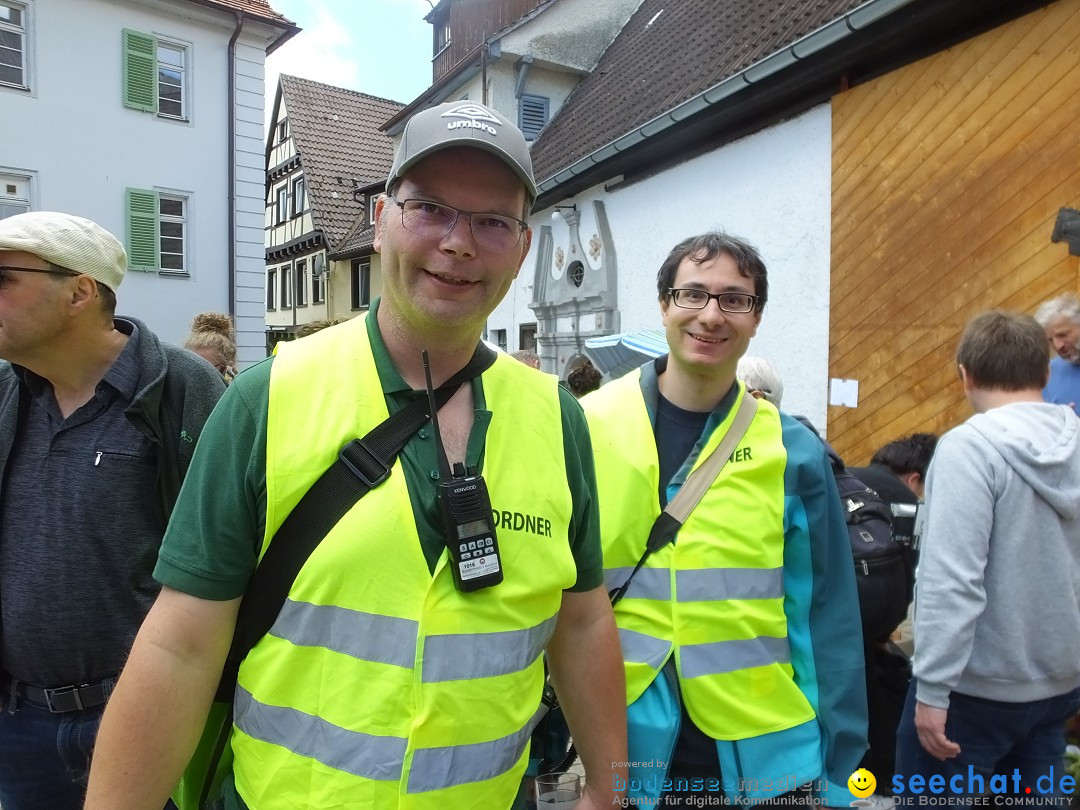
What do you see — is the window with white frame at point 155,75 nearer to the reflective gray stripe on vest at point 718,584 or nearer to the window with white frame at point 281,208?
the window with white frame at point 281,208

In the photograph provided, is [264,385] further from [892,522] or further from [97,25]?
[97,25]

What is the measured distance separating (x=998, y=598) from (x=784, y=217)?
5340mm

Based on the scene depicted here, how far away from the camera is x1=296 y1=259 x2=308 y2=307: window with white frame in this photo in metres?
28.1

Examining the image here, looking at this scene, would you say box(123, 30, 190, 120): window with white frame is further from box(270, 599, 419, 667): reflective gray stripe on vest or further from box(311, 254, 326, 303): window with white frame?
box(270, 599, 419, 667): reflective gray stripe on vest

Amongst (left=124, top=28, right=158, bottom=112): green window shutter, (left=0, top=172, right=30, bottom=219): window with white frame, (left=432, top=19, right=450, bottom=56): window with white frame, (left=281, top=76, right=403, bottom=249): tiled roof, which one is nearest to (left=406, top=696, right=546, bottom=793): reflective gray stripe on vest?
(left=0, top=172, right=30, bottom=219): window with white frame

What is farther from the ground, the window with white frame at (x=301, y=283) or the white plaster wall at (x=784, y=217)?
the window with white frame at (x=301, y=283)

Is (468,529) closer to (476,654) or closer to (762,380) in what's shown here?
(476,654)

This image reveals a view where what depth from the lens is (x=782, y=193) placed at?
23.3ft

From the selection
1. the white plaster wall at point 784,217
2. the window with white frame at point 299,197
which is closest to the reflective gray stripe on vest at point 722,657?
the white plaster wall at point 784,217

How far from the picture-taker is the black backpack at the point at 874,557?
2678 millimetres

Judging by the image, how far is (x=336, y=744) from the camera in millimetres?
1212

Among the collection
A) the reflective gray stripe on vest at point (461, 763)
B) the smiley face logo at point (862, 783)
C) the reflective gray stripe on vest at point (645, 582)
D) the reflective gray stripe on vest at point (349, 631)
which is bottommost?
the smiley face logo at point (862, 783)

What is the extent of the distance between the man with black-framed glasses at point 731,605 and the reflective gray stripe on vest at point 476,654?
67 cm

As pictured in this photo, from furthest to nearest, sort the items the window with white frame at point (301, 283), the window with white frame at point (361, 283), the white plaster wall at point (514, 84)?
the window with white frame at point (301, 283), the window with white frame at point (361, 283), the white plaster wall at point (514, 84)
